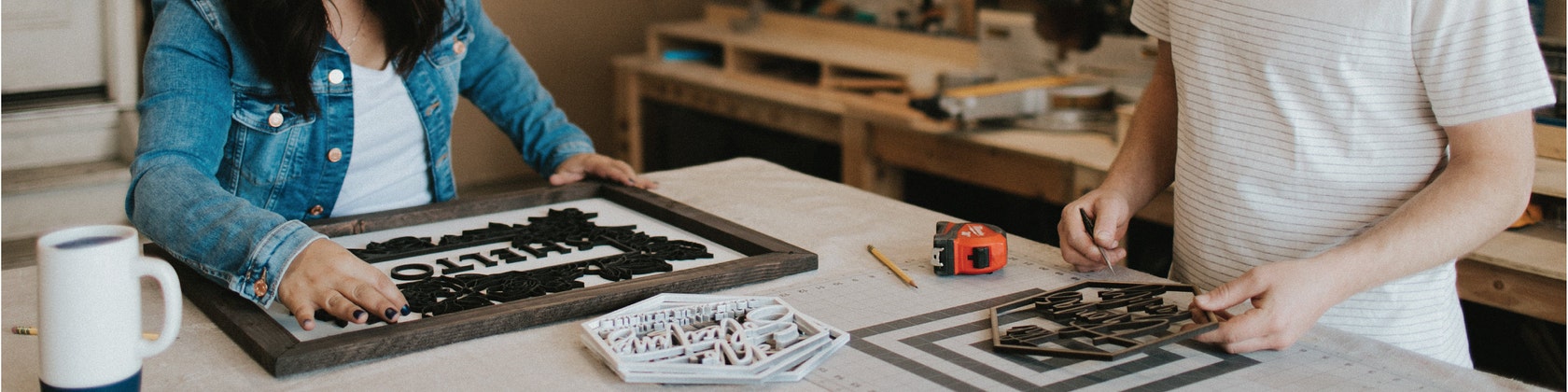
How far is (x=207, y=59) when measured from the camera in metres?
1.42

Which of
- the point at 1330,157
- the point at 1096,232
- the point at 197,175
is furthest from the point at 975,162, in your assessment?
the point at 197,175

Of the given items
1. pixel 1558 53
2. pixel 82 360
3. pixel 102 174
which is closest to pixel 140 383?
pixel 82 360

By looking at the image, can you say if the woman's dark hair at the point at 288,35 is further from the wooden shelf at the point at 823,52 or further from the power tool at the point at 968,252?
→ the wooden shelf at the point at 823,52

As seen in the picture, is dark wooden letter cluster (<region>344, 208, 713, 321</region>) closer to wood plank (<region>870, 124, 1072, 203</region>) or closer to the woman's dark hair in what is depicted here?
the woman's dark hair

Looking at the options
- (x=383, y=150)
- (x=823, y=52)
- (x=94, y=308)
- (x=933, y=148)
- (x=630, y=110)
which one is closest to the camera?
(x=94, y=308)

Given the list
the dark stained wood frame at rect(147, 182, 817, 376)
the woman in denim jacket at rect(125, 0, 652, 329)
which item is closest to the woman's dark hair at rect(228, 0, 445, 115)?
the woman in denim jacket at rect(125, 0, 652, 329)

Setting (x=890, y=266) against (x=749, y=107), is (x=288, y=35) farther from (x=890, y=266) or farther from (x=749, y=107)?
(x=749, y=107)

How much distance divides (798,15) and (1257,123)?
2.83 m

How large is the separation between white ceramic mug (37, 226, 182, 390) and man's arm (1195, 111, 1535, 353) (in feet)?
2.92

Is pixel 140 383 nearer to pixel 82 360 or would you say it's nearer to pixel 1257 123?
pixel 82 360

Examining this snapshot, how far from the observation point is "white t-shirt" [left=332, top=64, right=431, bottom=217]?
1.62 metres

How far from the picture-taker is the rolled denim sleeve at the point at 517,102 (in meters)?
1.88

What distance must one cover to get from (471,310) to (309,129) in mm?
479

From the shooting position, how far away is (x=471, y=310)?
1226 mm
